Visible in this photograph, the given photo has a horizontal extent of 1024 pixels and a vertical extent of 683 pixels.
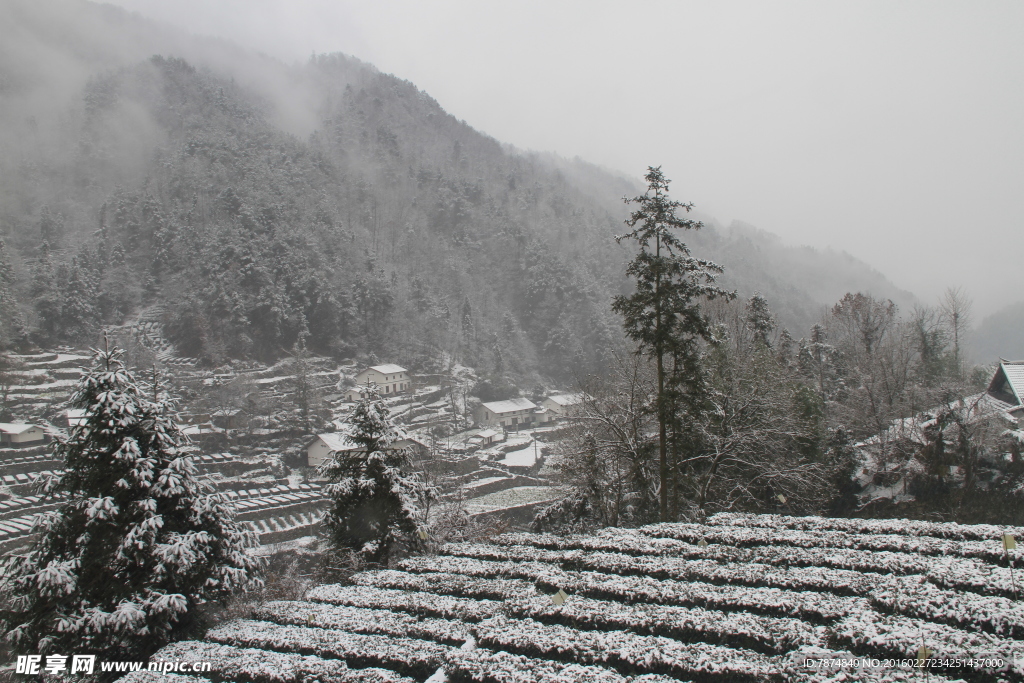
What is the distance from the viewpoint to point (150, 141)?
331 ft

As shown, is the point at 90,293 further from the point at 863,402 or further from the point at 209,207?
the point at 863,402

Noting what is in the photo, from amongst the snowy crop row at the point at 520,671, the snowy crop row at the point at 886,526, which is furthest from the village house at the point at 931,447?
the snowy crop row at the point at 520,671

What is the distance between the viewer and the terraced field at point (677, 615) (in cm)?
562

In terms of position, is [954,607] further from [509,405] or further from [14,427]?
[509,405]

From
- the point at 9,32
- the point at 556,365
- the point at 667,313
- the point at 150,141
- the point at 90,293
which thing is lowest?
the point at 556,365

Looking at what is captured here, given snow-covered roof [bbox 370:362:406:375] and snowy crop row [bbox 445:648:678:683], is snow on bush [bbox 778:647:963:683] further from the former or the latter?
snow-covered roof [bbox 370:362:406:375]

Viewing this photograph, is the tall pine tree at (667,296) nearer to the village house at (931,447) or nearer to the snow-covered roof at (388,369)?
the village house at (931,447)

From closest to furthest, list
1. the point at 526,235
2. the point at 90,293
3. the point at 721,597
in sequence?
1. the point at 721,597
2. the point at 90,293
3. the point at 526,235

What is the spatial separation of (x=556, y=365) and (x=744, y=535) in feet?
254

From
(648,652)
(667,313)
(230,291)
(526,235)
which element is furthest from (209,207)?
(648,652)

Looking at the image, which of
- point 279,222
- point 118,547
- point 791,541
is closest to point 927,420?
point 791,541

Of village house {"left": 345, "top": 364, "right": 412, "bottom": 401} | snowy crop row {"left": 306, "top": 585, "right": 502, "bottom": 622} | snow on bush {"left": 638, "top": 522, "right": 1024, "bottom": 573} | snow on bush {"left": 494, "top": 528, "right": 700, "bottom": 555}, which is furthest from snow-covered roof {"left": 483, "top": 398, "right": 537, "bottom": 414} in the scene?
snowy crop row {"left": 306, "top": 585, "right": 502, "bottom": 622}

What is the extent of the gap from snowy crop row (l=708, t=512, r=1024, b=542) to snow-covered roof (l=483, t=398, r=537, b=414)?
50859 mm

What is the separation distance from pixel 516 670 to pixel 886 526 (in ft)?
28.9
